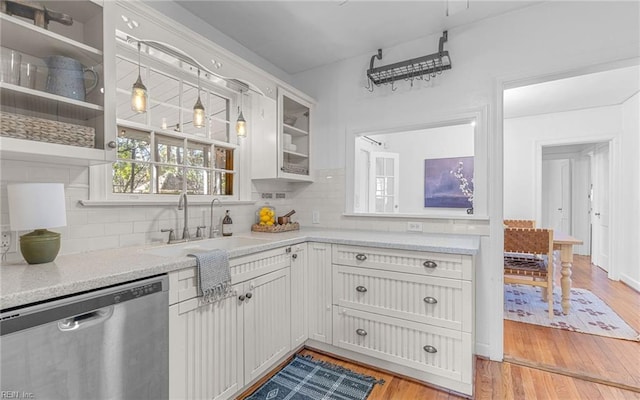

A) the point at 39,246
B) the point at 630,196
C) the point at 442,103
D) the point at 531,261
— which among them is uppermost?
the point at 442,103

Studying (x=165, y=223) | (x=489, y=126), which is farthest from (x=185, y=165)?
(x=489, y=126)

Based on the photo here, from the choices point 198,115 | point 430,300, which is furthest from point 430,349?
point 198,115

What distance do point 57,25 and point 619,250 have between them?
248 inches

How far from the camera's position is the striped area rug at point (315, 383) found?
71.0 inches

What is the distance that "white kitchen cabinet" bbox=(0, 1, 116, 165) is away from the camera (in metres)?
1.18

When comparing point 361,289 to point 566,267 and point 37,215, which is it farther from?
point 566,267

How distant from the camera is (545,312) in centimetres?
309

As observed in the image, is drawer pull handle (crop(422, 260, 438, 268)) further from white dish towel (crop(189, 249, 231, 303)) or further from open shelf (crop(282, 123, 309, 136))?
open shelf (crop(282, 123, 309, 136))

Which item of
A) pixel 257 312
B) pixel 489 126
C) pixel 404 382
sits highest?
pixel 489 126

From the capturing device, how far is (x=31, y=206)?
1208 millimetres

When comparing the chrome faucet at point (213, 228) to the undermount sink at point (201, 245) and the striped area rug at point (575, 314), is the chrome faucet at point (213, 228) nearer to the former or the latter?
the undermount sink at point (201, 245)

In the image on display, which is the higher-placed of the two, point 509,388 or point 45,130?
point 45,130

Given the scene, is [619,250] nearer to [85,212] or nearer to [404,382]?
[404,382]

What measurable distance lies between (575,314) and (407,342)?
2.35m
